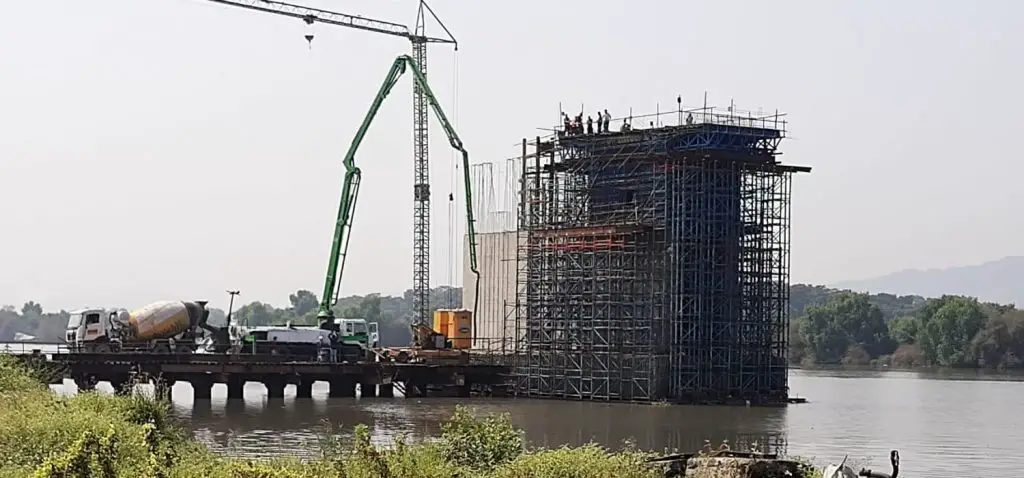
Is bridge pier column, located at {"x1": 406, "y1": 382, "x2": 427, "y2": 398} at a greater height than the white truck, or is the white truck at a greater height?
the white truck

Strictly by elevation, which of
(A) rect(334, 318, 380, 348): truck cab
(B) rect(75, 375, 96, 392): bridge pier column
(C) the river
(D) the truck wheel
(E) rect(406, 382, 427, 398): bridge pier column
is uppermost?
(A) rect(334, 318, 380, 348): truck cab

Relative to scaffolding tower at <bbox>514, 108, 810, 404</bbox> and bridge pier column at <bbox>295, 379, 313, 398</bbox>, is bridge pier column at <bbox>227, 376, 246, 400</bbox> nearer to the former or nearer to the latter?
bridge pier column at <bbox>295, 379, 313, 398</bbox>

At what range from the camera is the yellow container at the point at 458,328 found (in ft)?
295

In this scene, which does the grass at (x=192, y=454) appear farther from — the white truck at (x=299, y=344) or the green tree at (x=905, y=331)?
the green tree at (x=905, y=331)

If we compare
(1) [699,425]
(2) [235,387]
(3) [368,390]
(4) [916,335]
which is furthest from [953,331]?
(1) [699,425]

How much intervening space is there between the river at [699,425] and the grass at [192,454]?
851 cm

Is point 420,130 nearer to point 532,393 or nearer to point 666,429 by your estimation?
point 532,393

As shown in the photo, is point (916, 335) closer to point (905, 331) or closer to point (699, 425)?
point (905, 331)

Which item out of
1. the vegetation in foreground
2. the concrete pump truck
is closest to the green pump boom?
the concrete pump truck

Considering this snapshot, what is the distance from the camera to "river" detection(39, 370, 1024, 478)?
4897cm

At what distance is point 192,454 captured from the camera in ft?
98.0

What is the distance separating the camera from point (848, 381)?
4628 inches

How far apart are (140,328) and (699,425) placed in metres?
30.4

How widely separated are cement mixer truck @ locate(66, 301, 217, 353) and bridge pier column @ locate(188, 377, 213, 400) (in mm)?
3170
